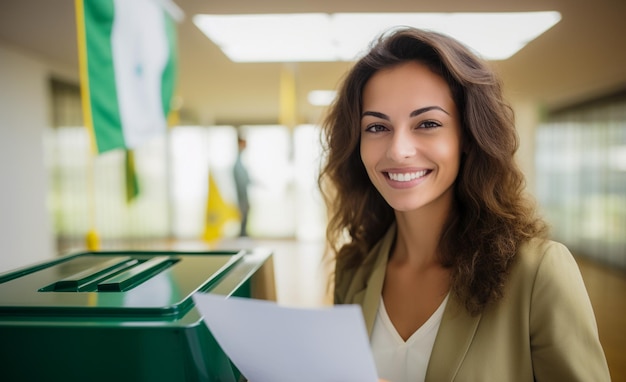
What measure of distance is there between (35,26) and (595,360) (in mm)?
4187

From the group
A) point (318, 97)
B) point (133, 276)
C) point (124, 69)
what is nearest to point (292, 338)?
point (133, 276)

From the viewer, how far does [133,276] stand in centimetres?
68

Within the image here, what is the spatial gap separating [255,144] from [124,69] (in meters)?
7.35

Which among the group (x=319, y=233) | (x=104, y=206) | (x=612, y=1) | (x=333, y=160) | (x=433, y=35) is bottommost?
(x=319, y=233)

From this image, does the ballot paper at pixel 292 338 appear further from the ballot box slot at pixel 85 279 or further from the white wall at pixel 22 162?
the white wall at pixel 22 162

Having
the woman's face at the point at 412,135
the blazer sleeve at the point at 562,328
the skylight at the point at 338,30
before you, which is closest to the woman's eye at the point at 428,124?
the woman's face at the point at 412,135

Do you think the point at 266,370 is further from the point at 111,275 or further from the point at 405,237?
the point at 405,237

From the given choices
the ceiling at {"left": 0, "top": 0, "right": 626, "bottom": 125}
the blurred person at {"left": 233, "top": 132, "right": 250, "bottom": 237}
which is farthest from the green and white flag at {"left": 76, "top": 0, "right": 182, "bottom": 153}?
the blurred person at {"left": 233, "top": 132, "right": 250, "bottom": 237}

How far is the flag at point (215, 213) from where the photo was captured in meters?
6.68

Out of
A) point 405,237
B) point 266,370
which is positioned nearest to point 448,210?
point 405,237

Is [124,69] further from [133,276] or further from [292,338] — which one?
[292,338]

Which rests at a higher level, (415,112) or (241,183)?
(415,112)

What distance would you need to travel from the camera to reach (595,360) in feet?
2.60

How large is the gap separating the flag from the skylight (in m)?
2.77
